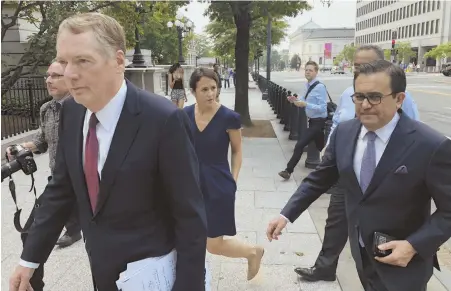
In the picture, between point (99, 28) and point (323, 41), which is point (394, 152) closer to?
point (99, 28)

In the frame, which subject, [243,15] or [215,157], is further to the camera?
[243,15]

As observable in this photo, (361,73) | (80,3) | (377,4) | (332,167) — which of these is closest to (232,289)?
(332,167)

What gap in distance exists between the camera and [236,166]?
3.86 m

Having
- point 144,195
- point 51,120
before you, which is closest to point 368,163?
point 144,195

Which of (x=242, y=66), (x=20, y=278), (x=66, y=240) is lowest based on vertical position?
(x=66, y=240)

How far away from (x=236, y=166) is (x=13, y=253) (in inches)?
100

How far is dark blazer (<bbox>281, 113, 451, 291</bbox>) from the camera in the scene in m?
1.92

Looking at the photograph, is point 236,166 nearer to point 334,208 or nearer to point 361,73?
point 334,208

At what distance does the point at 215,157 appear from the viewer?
3467mm

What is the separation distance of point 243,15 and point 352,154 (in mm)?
11111

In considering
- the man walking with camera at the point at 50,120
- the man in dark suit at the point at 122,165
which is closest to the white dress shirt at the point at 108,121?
the man in dark suit at the point at 122,165

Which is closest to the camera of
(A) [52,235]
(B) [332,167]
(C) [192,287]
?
(C) [192,287]

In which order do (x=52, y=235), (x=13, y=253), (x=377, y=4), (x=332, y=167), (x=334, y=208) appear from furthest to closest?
(x=377, y=4)
(x=13, y=253)
(x=334, y=208)
(x=332, y=167)
(x=52, y=235)

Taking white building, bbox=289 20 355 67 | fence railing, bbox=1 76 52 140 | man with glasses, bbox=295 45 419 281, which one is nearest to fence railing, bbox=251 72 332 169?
man with glasses, bbox=295 45 419 281
